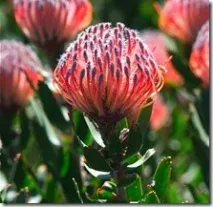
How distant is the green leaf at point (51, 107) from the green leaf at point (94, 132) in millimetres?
271

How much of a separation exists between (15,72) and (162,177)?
1.30 feet

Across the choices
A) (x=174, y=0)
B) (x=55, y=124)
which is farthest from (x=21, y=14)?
(x=174, y=0)

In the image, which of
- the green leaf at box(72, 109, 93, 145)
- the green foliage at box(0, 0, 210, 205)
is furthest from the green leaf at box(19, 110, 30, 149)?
the green leaf at box(72, 109, 93, 145)

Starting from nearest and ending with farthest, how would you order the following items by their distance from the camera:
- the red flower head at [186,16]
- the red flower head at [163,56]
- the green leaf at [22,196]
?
the green leaf at [22,196], the red flower head at [186,16], the red flower head at [163,56]

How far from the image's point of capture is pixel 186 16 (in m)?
1.60

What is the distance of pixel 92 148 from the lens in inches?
41.8

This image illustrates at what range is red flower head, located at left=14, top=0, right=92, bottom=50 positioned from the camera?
144 cm

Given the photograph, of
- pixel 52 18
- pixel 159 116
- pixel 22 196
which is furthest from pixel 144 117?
pixel 159 116

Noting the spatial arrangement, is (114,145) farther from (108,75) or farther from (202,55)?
(202,55)

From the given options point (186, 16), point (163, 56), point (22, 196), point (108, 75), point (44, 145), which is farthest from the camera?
point (163, 56)

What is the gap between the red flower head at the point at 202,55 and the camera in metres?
1.42

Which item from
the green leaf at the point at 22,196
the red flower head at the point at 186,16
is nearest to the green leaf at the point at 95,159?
the green leaf at the point at 22,196

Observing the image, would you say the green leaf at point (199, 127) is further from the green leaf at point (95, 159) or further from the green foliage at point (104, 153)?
the green leaf at point (95, 159)

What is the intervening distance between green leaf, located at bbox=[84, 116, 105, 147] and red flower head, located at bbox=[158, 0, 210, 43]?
530 mm
